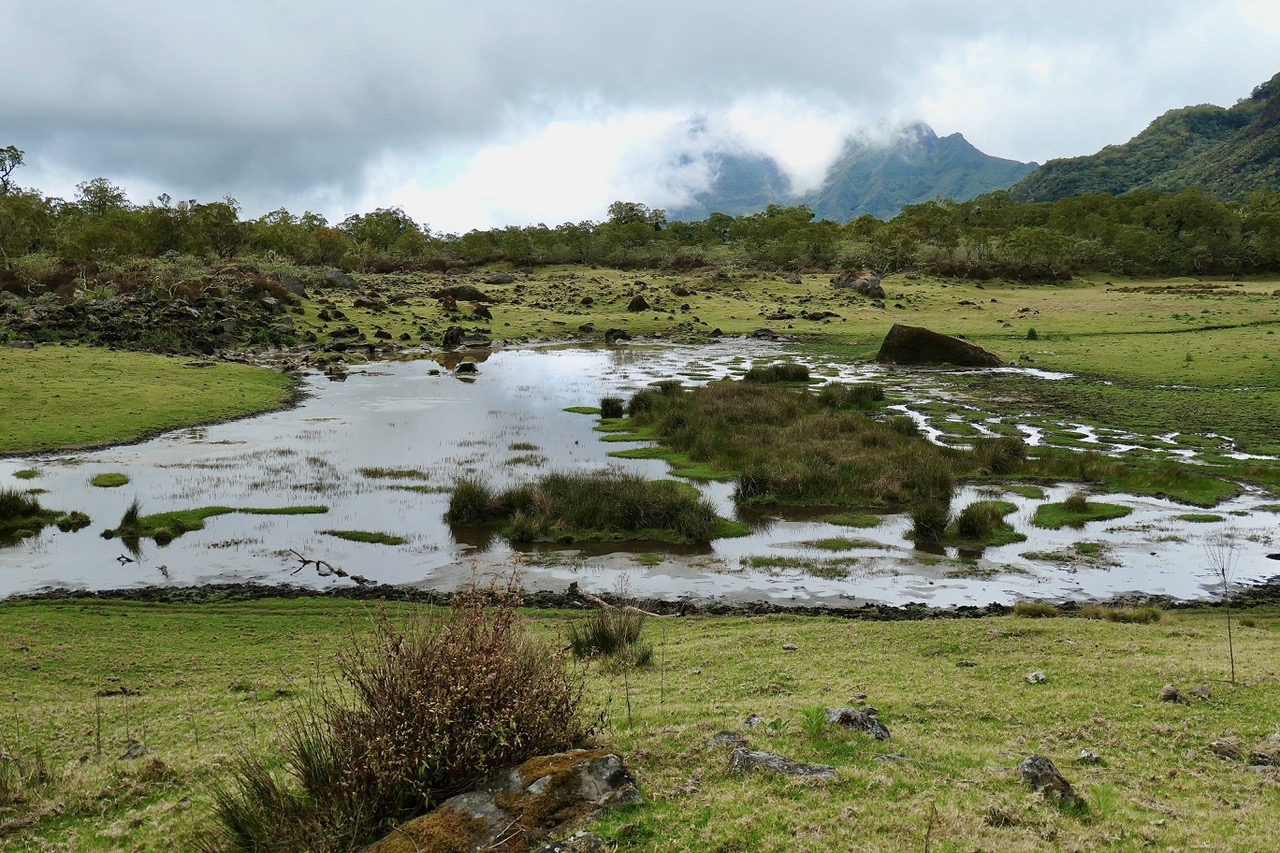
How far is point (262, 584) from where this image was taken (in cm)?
1479

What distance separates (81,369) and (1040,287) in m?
85.6

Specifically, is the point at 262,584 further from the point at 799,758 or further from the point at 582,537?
the point at 799,758

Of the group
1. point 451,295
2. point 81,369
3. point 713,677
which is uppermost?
point 451,295

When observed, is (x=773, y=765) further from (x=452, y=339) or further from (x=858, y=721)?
(x=452, y=339)

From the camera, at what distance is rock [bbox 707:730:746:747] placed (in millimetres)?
6100

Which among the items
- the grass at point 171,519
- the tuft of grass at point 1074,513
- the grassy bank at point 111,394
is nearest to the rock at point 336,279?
the grassy bank at point 111,394

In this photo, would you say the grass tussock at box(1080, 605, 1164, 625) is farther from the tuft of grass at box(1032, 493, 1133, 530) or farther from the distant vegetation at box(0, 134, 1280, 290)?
the distant vegetation at box(0, 134, 1280, 290)

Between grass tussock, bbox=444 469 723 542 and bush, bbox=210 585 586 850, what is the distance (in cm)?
1179

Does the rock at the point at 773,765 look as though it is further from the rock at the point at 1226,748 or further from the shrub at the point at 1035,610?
the shrub at the point at 1035,610

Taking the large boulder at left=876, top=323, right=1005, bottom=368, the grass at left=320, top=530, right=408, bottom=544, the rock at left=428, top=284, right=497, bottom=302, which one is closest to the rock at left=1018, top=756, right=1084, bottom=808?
the grass at left=320, top=530, right=408, bottom=544

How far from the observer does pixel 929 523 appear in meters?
17.3

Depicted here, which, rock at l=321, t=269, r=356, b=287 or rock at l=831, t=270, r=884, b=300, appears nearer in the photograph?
rock at l=831, t=270, r=884, b=300

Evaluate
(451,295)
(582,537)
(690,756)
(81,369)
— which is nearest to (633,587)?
(582,537)

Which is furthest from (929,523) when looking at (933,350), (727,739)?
(933,350)
